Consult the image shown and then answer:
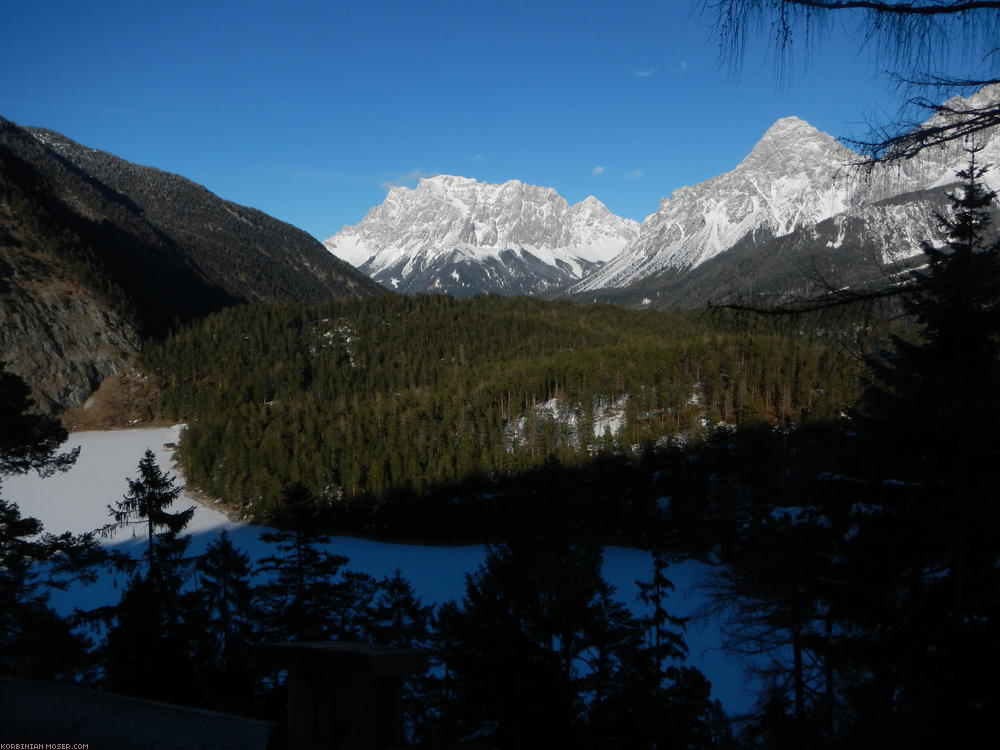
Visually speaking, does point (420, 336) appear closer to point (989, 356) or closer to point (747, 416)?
point (747, 416)

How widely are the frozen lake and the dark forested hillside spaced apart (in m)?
4.45

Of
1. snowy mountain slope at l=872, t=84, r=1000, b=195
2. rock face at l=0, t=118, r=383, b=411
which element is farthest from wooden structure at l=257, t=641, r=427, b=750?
rock face at l=0, t=118, r=383, b=411

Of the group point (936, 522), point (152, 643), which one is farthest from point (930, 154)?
point (152, 643)

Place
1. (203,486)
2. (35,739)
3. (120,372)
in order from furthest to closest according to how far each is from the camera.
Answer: (120,372) < (203,486) < (35,739)

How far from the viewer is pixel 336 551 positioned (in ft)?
130

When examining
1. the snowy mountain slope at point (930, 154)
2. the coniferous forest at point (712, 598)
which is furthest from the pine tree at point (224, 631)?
the snowy mountain slope at point (930, 154)

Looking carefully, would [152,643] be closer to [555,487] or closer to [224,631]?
[224,631]

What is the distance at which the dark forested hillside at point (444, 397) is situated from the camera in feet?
156

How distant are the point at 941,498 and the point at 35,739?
290 inches

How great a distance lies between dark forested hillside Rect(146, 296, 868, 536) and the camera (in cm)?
4769

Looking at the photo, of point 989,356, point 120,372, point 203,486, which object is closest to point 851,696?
point 989,356

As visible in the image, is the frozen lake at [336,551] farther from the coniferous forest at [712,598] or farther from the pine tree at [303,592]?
the pine tree at [303,592]

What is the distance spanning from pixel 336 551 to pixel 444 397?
86.4 ft

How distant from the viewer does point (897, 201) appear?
191 inches
